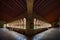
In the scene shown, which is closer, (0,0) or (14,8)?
(0,0)

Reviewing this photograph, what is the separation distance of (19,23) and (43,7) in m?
1.07

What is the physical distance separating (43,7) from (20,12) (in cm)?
57

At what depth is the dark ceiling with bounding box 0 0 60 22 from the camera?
2.94 metres

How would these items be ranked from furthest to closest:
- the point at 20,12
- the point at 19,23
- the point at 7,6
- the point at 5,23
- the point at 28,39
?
the point at 19,23
the point at 5,23
the point at 20,12
the point at 7,6
the point at 28,39

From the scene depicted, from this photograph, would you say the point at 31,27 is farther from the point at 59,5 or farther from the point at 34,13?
the point at 59,5

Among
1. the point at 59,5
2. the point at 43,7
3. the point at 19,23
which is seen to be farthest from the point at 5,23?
the point at 59,5

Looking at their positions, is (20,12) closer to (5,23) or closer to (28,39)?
(5,23)

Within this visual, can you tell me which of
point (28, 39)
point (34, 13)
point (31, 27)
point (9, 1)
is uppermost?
point (9, 1)

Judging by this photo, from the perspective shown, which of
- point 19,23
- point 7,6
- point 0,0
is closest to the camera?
point 0,0

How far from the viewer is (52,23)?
3.71m

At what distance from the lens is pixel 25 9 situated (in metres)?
3.11

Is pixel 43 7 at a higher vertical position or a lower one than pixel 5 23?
higher

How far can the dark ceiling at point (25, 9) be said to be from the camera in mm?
2942

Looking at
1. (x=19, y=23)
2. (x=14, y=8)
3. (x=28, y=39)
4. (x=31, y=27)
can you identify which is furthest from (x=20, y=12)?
(x=28, y=39)
